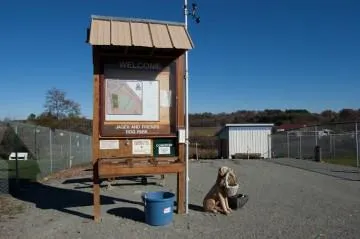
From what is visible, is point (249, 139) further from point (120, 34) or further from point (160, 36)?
point (120, 34)

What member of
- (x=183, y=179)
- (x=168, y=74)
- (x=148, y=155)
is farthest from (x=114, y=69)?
(x=183, y=179)

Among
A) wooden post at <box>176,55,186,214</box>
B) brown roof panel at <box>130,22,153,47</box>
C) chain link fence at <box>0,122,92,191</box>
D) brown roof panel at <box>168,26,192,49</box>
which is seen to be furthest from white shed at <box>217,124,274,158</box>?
brown roof panel at <box>130,22,153,47</box>

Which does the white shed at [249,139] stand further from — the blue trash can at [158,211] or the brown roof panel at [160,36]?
the blue trash can at [158,211]

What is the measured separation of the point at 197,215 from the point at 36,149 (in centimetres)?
1111

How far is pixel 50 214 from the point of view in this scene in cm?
951

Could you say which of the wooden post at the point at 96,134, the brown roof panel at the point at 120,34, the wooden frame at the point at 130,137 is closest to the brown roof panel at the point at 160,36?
the wooden frame at the point at 130,137

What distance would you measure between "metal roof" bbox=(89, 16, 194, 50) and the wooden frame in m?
0.27

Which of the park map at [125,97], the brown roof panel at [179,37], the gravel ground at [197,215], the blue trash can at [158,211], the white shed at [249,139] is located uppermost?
the brown roof panel at [179,37]

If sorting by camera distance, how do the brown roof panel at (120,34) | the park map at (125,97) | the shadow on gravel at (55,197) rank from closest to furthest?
the brown roof panel at (120,34) < the park map at (125,97) < the shadow on gravel at (55,197)

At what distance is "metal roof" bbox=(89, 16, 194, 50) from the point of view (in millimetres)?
8750

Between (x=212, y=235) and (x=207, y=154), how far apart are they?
3339 cm

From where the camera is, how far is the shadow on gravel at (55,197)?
10.5 m

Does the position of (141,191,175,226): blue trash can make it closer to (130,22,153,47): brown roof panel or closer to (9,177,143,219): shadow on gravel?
(9,177,143,219): shadow on gravel

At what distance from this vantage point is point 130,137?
9227mm
